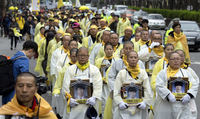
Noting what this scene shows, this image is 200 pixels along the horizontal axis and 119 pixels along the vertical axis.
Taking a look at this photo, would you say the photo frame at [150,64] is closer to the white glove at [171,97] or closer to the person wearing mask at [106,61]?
the person wearing mask at [106,61]

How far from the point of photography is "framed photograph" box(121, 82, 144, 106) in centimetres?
627

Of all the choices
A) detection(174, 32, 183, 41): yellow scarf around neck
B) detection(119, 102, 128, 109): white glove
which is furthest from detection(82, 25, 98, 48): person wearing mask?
detection(119, 102, 128, 109): white glove

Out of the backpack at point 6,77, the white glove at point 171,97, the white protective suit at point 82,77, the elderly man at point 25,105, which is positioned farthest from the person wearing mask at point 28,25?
the elderly man at point 25,105

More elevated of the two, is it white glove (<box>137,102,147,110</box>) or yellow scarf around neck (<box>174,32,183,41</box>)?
yellow scarf around neck (<box>174,32,183,41</box>)

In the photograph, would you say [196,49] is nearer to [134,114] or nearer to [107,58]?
[107,58]

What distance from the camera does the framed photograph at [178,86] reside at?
6371 millimetres

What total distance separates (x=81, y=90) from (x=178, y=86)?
58.9 inches

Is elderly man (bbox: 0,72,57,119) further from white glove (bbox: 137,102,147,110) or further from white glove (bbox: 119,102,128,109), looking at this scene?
white glove (bbox: 137,102,147,110)

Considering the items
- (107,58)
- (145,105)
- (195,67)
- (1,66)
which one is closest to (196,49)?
(195,67)

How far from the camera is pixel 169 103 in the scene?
6.50m

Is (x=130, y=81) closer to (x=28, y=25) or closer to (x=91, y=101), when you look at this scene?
(x=91, y=101)

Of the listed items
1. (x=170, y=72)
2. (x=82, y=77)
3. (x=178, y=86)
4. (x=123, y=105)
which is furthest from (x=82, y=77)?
(x=178, y=86)

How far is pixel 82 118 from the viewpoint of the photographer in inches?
255

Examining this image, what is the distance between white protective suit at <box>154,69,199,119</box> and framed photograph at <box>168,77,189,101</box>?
0.23 feet
